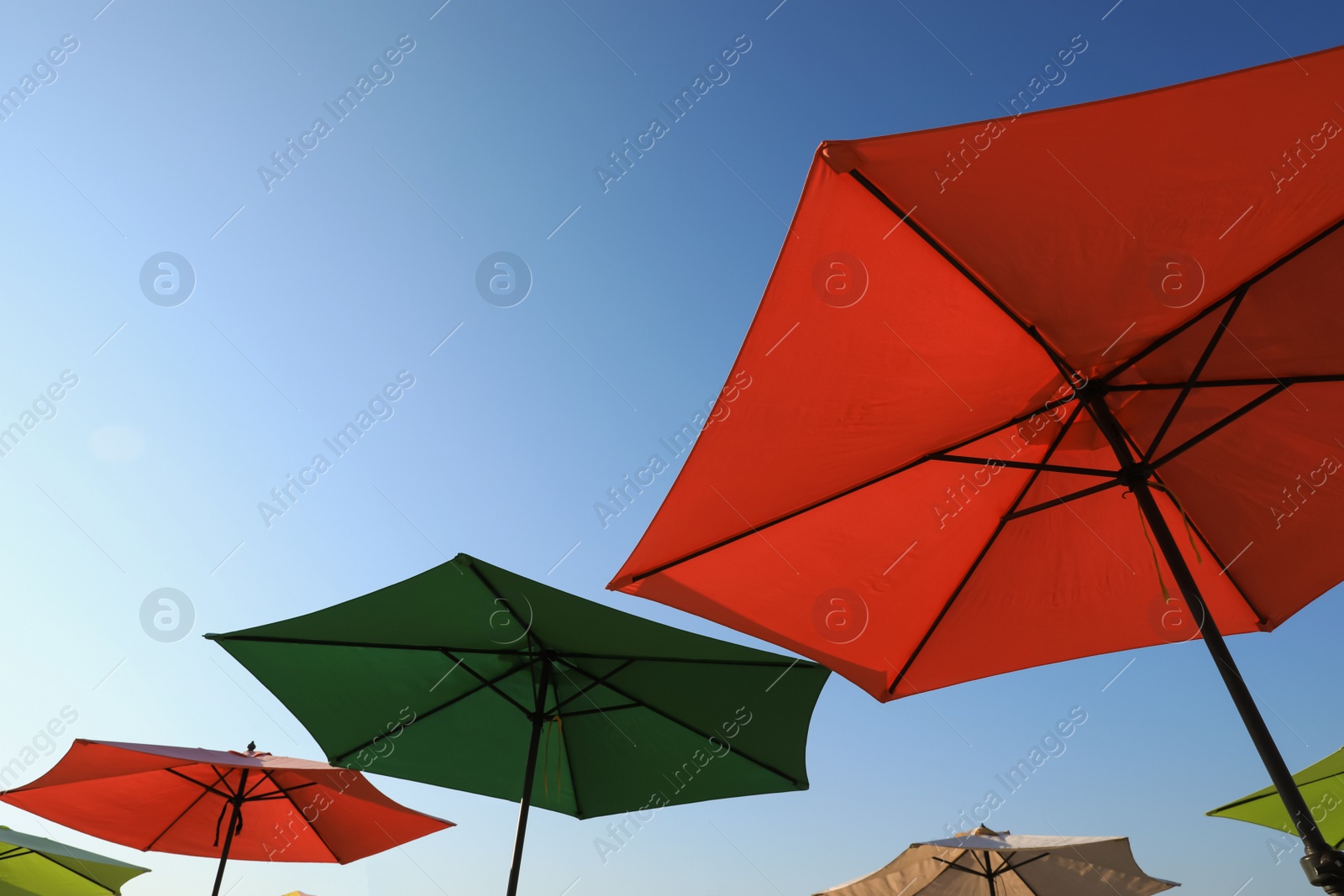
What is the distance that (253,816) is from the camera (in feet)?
23.7

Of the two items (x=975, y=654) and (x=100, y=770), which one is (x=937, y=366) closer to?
(x=975, y=654)

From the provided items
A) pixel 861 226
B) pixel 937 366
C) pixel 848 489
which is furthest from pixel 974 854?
pixel 861 226

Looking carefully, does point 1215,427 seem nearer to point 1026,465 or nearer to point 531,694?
point 1026,465

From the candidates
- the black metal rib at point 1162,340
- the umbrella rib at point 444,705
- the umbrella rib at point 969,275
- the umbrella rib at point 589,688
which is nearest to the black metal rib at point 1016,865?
the umbrella rib at point 589,688

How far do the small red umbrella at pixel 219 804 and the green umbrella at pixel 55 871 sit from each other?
27 cm

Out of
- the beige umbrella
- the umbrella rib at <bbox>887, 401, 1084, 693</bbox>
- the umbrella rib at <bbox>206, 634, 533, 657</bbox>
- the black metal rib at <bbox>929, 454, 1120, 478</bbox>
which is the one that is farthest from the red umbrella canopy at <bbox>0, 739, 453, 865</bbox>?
the black metal rib at <bbox>929, 454, 1120, 478</bbox>

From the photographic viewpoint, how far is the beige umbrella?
730 centimetres

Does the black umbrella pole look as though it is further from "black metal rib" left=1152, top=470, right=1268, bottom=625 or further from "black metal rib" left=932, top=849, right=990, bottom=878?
"black metal rib" left=932, top=849, right=990, bottom=878

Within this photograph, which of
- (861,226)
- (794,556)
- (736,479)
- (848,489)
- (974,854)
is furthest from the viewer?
(974,854)

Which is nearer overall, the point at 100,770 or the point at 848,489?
the point at 848,489

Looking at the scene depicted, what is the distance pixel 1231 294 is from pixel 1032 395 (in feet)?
2.51

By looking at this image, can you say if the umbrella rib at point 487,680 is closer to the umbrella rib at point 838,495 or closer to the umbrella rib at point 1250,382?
the umbrella rib at point 838,495

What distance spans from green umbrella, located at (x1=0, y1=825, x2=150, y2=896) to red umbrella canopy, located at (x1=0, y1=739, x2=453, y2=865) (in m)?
0.28

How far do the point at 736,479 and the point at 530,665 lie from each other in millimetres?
1942
